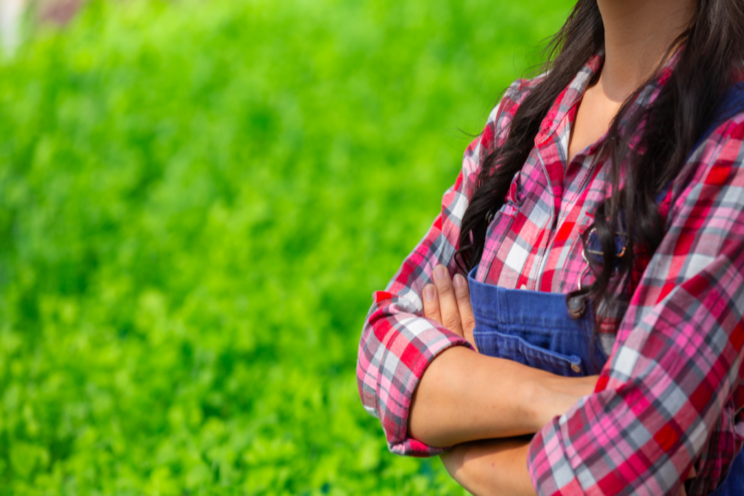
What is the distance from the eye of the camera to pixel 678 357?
1095mm

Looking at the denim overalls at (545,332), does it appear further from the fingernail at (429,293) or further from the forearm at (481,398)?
the fingernail at (429,293)

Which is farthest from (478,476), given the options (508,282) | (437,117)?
(437,117)

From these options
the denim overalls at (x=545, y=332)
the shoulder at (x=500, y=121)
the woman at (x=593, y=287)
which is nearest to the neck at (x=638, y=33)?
the woman at (x=593, y=287)

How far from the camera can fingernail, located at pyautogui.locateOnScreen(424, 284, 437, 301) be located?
5.46 ft

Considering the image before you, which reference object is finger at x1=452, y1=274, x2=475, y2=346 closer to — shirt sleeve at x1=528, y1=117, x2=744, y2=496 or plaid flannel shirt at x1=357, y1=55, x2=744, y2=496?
plaid flannel shirt at x1=357, y1=55, x2=744, y2=496

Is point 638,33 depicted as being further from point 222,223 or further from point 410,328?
point 222,223

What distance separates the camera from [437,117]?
5.64 meters

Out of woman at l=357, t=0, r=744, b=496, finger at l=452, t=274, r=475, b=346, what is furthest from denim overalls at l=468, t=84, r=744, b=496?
finger at l=452, t=274, r=475, b=346

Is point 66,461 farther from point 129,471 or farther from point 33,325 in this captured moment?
point 33,325

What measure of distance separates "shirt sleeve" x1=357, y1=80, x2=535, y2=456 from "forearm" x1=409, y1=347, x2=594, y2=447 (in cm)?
3

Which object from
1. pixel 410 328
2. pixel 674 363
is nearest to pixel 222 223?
pixel 410 328

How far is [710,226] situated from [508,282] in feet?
1.50

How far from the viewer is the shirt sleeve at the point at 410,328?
1.46m

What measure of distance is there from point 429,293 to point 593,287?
1.70 ft
